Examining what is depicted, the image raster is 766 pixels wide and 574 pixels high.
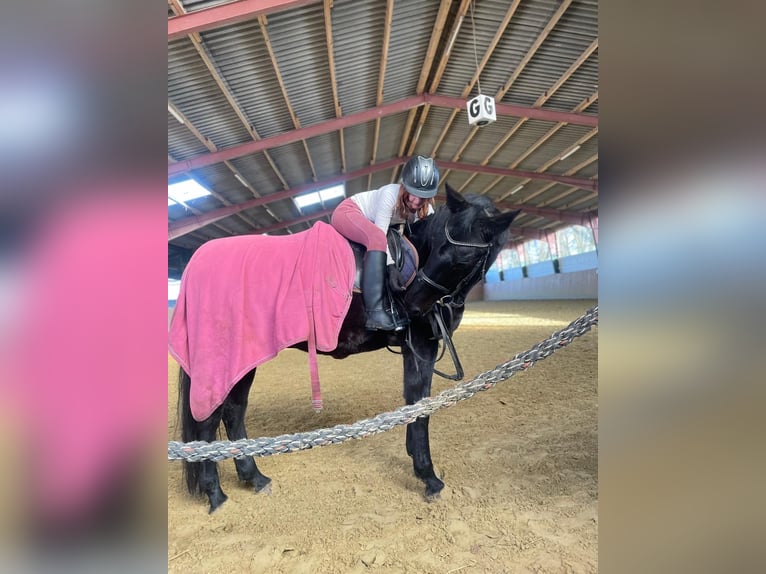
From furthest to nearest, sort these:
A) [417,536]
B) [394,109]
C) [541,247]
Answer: [541,247], [394,109], [417,536]

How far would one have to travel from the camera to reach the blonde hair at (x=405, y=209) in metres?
2.13

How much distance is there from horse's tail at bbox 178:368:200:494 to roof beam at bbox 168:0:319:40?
3945 mm

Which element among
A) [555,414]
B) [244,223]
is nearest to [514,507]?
[555,414]

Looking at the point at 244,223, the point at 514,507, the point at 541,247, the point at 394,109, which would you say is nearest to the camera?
the point at 514,507

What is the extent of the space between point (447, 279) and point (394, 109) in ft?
22.9

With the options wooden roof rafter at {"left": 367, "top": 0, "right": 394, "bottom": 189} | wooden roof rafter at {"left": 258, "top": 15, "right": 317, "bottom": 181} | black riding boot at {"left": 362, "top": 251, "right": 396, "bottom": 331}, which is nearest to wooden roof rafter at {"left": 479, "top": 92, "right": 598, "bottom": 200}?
wooden roof rafter at {"left": 367, "top": 0, "right": 394, "bottom": 189}

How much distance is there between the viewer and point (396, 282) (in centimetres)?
202

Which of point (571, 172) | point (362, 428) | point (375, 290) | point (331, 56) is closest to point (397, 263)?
point (375, 290)

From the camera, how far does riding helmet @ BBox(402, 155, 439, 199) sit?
6.68 feet

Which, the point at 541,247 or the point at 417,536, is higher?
the point at 541,247
